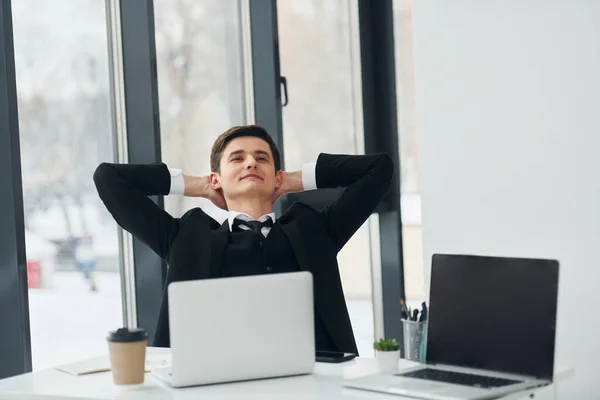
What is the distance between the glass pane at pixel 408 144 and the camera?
4277 mm

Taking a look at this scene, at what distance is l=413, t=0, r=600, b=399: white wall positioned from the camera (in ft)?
10.5

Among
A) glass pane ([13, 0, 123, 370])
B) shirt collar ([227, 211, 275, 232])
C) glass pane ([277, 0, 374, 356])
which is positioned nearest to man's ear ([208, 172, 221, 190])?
shirt collar ([227, 211, 275, 232])

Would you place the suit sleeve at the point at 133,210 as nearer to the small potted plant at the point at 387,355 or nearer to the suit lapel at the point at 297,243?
the suit lapel at the point at 297,243

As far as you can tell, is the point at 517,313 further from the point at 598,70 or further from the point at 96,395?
the point at 598,70

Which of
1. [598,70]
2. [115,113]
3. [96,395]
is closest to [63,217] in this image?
[115,113]

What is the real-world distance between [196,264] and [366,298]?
6.39 feet

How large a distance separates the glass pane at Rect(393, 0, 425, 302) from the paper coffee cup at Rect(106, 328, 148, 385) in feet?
8.39

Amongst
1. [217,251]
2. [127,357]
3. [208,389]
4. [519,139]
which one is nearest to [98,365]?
[127,357]

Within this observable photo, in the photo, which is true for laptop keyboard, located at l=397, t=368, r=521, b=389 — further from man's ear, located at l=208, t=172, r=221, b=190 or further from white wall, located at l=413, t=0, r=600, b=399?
white wall, located at l=413, t=0, r=600, b=399

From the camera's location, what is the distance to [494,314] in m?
1.90

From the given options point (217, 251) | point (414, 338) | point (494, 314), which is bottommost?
point (414, 338)

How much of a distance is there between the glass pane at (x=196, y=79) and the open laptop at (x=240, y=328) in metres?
1.62

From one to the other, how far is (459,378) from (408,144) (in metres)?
2.54

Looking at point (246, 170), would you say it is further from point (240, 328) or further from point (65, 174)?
point (240, 328)
